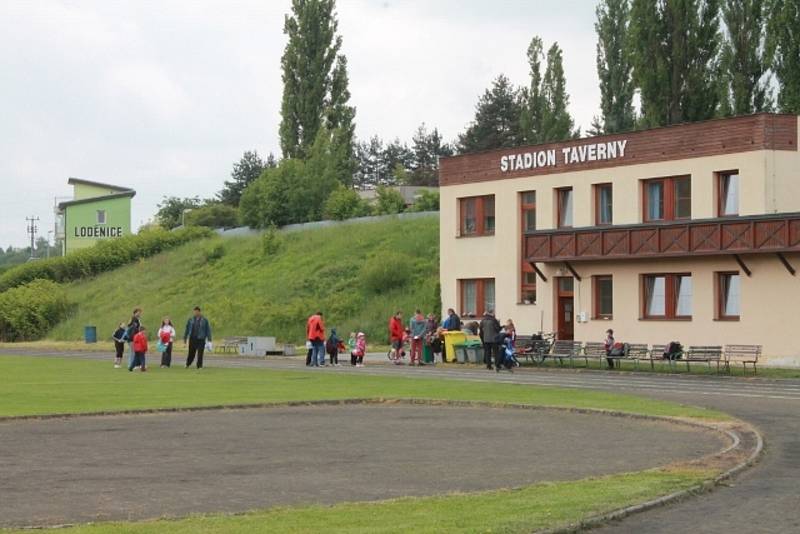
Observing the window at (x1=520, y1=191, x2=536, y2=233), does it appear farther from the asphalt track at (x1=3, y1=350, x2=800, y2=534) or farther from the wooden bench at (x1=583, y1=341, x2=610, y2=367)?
the asphalt track at (x1=3, y1=350, x2=800, y2=534)

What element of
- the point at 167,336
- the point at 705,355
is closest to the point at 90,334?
the point at 167,336

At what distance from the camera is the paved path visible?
14.7 metres

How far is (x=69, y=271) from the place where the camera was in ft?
327

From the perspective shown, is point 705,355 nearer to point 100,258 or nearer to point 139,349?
point 139,349

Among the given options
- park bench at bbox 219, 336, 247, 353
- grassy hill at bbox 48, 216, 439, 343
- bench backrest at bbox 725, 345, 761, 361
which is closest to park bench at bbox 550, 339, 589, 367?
bench backrest at bbox 725, 345, 761, 361

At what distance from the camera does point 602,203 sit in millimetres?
55156

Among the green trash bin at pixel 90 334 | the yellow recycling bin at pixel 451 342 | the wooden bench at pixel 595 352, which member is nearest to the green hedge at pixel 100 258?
the green trash bin at pixel 90 334

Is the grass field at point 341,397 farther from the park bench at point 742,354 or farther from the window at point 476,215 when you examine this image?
the window at point 476,215

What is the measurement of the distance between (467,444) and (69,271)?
8293 cm

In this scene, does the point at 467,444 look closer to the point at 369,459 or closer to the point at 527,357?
the point at 369,459

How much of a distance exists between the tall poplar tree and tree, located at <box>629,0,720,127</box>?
0.60 m

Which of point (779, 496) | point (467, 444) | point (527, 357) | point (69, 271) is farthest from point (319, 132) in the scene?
point (779, 496)

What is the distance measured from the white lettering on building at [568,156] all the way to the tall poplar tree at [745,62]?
29.1ft

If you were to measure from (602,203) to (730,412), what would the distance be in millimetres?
29350
